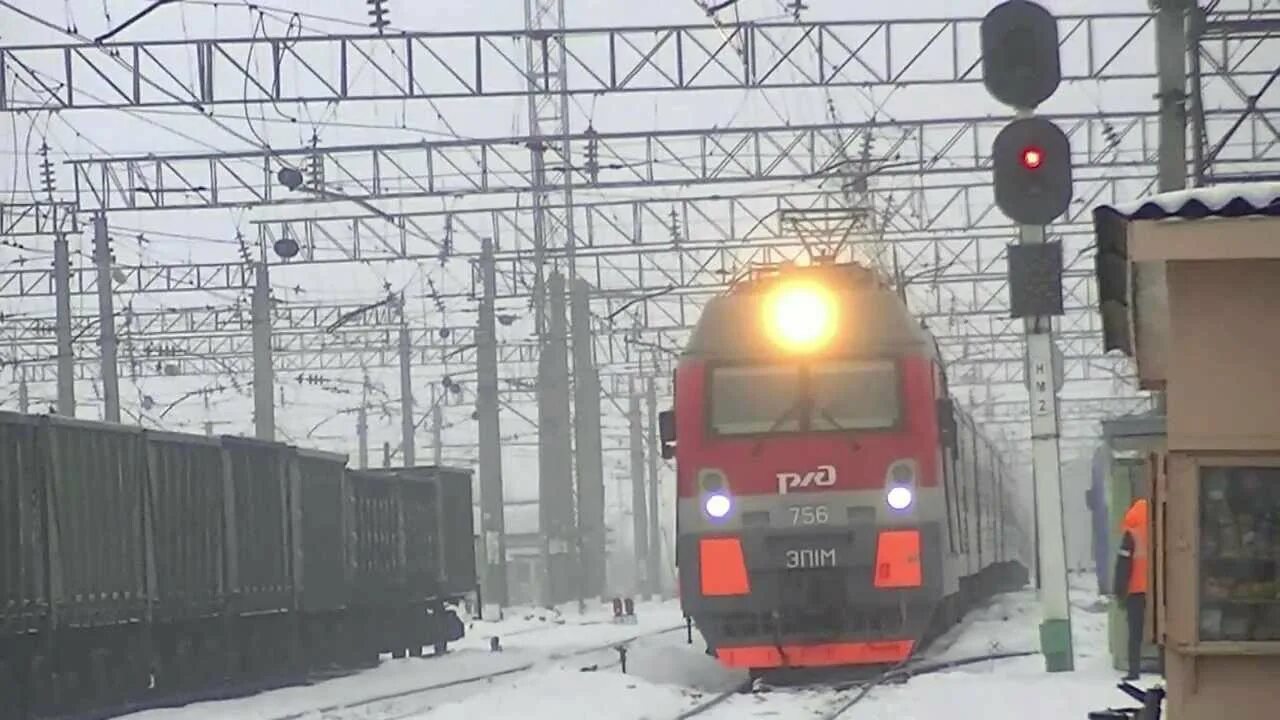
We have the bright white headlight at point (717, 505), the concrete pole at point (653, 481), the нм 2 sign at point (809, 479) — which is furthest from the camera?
the concrete pole at point (653, 481)

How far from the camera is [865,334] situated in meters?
17.6

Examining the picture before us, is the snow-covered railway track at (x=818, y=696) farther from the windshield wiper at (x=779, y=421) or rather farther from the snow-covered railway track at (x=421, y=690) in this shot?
the snow-covered railway track at (x=421, y=690)

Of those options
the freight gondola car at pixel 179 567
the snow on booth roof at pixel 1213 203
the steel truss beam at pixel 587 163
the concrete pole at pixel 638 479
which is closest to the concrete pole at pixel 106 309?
the steel truss beam at pixel 587 163

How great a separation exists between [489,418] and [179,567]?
22.0m

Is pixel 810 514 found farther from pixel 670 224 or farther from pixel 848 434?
pixel 670 224

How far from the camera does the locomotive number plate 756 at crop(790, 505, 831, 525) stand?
16844 millimetres

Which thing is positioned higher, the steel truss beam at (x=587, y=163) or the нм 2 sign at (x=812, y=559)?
the steel truss beam at (x=587, y=163)

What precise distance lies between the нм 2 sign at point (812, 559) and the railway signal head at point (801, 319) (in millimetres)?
1711

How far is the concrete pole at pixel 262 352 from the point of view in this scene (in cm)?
3831

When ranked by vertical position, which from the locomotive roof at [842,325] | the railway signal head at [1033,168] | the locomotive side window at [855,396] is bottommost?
the locomotive side window at [855,396]

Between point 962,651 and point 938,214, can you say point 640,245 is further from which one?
point 962,651

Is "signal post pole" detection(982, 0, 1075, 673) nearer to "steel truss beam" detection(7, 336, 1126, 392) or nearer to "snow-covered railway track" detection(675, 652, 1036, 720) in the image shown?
"snow-covered railway track" detection(675, 652, 1036, 720)

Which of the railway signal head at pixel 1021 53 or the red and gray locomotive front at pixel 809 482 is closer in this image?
the railway signal head at pixel 1021 53

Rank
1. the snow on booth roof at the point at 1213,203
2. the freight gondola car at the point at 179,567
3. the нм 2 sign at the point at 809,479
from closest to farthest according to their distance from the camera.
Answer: the snow on booth roof at the point at 1213,203 < the нм 2 sign at the point at 809,479 < the freight gondola car at the point at 179,567
